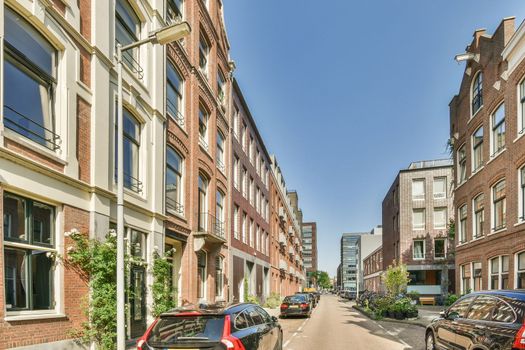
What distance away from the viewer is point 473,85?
Answer: 2378 centimetres

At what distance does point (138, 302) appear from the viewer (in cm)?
1269

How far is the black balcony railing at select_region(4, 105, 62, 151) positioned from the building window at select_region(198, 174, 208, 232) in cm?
1036

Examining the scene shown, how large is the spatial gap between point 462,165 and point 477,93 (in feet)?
16.0

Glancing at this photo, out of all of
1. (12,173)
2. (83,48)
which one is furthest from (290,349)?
(83,48)

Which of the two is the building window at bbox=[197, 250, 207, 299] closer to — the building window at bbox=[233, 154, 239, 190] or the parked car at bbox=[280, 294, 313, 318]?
the parked car at bbox=[280, 294, 313, 318]

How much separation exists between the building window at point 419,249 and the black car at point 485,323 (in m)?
38.3

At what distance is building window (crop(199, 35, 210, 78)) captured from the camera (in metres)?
21.1

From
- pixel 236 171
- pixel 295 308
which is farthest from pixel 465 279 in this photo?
pixel 236 171

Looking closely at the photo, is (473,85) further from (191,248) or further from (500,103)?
(191,248)

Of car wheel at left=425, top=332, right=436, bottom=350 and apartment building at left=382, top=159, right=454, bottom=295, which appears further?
apartment building at left=382, top=159, right=454, bottom=295

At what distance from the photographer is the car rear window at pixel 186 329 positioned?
21.4ft

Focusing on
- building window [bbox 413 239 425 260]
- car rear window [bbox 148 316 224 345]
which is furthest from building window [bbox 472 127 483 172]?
building window [bbox 413 239 425 260]

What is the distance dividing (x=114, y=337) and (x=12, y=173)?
4.61 metres

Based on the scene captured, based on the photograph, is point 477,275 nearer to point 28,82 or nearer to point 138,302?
point 138,302
